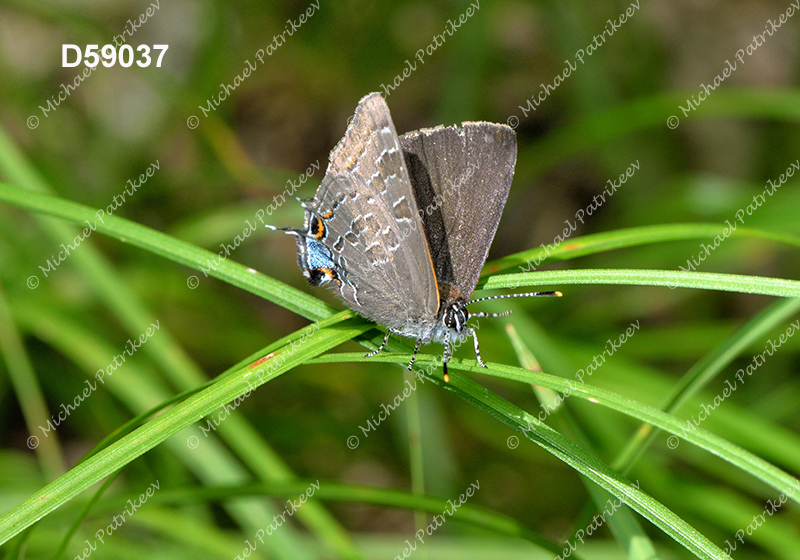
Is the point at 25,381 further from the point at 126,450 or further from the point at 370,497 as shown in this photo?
the point at 370,497

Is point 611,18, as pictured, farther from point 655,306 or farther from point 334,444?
point 334,444

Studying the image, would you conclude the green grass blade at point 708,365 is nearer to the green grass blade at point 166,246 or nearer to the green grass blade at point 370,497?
the green grass blade at point 370,497

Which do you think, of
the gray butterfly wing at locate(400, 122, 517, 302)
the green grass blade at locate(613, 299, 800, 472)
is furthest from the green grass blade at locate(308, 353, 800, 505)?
the gray butterfly wing at locate(400, 122, 517, 302)

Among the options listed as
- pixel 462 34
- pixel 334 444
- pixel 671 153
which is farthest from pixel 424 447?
pixel 671 153

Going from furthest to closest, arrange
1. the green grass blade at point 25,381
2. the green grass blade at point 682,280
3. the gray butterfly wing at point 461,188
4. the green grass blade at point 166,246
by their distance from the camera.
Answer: the green grass blade at point 25,381 → the gray butterfly wing at point 461,188 → the green grass blade at point 166,246 → the green grass blade at point 682,280

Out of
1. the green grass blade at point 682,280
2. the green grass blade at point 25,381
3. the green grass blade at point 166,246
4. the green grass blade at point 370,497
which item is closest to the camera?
the green grass blade at point 682,280

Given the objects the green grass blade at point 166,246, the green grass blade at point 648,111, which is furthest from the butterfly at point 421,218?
the green grass blade at point 648,111

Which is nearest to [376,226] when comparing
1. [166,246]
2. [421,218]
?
[421,218]
